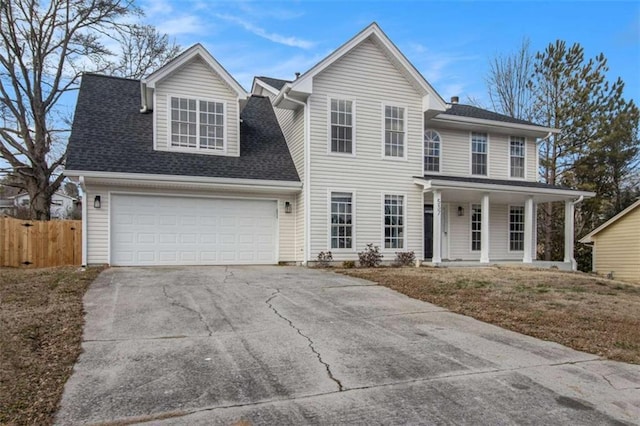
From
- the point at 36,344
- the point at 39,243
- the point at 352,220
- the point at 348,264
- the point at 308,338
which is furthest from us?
the point at 39,243

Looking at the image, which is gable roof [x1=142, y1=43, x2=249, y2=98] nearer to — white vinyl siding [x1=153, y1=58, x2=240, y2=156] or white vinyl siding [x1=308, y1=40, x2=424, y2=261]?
white vinyl siding [x1=153, y1=58, x2=240, y2=156]

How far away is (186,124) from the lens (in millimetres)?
13531

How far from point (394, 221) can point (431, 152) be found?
3.42 meters

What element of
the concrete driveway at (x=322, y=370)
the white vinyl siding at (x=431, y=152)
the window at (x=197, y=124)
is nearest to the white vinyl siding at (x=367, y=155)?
the white vinyl siding at (x=431, y=152)

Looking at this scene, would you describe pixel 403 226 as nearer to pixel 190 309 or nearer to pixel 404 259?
pixel 404 259

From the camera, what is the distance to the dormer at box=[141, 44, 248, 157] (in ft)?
43.4

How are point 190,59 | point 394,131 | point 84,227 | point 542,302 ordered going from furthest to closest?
point 394,131
point 190,59
point 84,227
point 542,302

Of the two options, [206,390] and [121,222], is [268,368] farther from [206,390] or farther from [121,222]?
[121,222]

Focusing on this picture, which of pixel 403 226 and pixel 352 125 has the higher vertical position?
pixel 352 125

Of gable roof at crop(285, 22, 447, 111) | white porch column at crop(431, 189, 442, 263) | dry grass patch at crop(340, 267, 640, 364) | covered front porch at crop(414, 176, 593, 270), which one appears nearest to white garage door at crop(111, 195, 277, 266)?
dry grass patch at crop(340, 267, 640, 364)

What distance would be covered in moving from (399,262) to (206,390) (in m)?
10.7

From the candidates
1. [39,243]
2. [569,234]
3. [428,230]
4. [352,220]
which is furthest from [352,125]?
[39,243]

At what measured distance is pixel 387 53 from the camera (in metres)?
14.4

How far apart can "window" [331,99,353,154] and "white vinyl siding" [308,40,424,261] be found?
22cm
